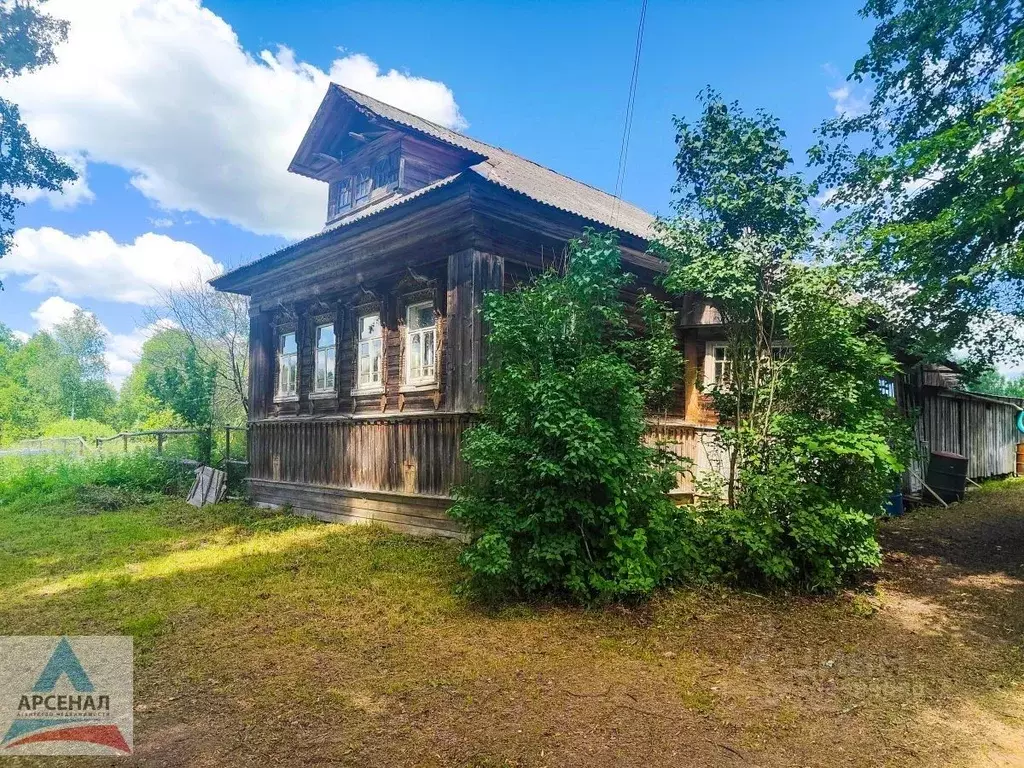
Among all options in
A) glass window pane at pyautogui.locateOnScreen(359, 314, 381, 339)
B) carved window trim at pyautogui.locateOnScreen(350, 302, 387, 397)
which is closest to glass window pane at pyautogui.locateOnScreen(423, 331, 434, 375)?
carved window trim at pyautogui.locateOnScreen(350, 302, 387, 397)

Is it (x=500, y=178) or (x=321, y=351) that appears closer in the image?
(x=500, y=178)

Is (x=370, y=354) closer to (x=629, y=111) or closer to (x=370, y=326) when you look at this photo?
(x=370, y=326)

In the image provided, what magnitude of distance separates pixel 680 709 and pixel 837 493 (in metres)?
3.11

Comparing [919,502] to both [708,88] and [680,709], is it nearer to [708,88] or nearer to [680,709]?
[708,88]

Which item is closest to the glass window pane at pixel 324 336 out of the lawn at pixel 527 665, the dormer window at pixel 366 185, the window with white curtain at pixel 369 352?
the window with white curtain at pixel 369 352

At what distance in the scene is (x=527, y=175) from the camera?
11273 mm

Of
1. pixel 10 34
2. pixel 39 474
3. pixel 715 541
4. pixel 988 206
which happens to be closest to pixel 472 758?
pixel 715 541

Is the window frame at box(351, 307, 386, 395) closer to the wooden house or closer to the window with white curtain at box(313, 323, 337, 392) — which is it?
the wooden house

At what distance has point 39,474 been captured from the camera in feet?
43.9

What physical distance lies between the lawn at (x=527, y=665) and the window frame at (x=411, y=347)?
8.90 feet

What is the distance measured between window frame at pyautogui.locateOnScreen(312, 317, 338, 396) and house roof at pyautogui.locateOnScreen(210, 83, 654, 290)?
4.74 feet

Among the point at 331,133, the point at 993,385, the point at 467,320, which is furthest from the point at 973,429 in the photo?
the point at 993,385

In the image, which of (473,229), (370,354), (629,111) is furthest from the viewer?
(370,354)

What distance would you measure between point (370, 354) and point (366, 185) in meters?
3.99
